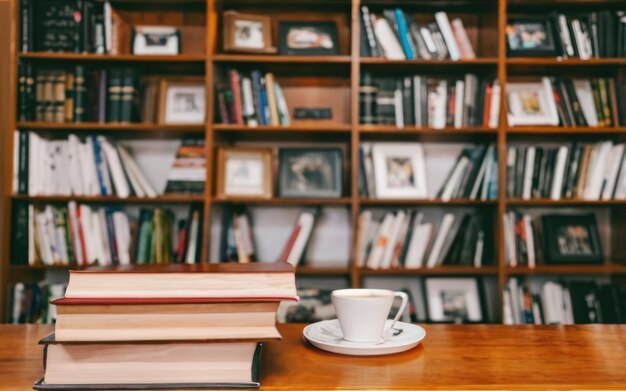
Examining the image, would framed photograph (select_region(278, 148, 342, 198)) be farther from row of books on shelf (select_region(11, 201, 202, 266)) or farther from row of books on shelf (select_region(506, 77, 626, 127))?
row of books on shelf (select_region(506, 77, 626, 127))

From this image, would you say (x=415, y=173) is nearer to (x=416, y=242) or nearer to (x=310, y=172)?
(x=416, y=242)

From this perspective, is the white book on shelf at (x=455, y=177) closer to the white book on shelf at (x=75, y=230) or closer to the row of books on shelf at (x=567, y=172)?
the row of books on shelf at (x=567, y=172)

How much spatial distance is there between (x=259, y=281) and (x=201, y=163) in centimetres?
215

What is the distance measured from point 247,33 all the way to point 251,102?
14.9 inches

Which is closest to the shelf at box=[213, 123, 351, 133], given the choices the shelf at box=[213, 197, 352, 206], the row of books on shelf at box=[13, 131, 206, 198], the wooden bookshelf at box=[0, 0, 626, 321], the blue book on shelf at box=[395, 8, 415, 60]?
the wooden bookshelf at box=[0, 0, 626, 321]

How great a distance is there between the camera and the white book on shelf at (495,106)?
2664 mm

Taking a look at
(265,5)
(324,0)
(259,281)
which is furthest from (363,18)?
(259,281)

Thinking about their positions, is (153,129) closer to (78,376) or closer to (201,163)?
(201,163)

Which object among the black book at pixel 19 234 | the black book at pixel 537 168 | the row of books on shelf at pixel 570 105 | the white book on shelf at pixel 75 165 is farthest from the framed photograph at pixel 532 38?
the black book at pixel 19 234

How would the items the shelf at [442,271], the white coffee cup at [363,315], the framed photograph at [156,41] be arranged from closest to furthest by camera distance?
the white coffee cup at [363,315]
the shelf at [442,271]
the framed photograph at [156,41]

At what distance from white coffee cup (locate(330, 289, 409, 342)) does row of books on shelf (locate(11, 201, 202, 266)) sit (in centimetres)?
194

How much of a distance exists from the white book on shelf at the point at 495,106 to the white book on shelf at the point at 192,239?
144 cm

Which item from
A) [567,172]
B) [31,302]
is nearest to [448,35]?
[567,172]

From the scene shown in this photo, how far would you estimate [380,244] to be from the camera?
2717 mm
